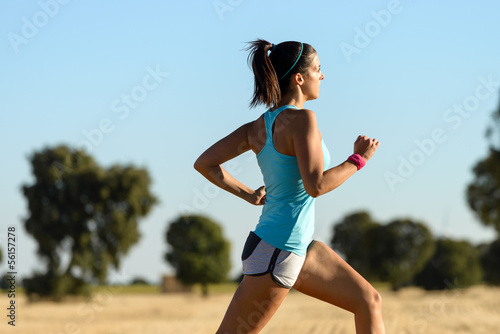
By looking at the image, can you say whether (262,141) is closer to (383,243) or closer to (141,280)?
(383,243)

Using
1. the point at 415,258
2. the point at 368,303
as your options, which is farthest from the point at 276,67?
the point at 415,258

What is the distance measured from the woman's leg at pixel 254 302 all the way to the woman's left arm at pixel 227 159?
810mm

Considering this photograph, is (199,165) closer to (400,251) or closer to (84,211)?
(84,211)

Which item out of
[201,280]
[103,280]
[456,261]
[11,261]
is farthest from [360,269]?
[11,261]

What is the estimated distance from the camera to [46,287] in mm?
42719

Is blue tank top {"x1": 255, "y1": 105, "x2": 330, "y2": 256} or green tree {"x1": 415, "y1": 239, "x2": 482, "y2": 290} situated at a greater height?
blue tank top {"x1": 255, "y1": 105, "x2": 330, "y2": 256}

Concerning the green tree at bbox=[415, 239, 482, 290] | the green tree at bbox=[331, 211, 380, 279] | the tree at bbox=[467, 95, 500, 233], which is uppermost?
the tree at bbox=[467, 95, 500, 233]

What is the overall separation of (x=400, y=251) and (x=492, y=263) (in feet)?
29.0

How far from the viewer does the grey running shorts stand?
3.81 meters

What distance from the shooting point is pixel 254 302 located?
380 cm

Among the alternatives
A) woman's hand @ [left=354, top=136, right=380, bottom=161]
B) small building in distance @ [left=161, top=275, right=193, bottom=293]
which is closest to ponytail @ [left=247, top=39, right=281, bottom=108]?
woman's hand @ [left=354, top=136, right=380, bottom=161]

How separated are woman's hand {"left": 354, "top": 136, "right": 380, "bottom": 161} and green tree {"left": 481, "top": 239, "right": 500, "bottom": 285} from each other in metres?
67.3

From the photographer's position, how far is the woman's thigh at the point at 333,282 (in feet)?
13.0

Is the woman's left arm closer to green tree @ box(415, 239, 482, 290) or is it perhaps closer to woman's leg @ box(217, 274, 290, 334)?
woman's leg @ box(217, 274, 290, 334)
